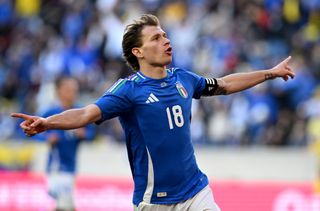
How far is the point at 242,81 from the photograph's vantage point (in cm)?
859

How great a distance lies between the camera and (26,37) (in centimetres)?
2367

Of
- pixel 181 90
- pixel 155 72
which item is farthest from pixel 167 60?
pixel 181 90

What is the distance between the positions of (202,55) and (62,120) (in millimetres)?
13098

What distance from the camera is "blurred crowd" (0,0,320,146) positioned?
18453 millimetres

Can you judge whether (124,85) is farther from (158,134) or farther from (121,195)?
(121,195)

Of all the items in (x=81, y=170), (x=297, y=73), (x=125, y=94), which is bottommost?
(x=81, y=170)

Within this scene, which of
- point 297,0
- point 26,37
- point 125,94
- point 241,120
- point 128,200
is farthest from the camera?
point 26,37

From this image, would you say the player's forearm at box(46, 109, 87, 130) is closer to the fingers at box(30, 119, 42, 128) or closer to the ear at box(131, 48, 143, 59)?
the fingers at box(30, 119, 42, 128)

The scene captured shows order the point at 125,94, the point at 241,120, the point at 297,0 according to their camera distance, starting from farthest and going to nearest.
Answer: the point at 297,0
the point at 241,120
the point at 125,94

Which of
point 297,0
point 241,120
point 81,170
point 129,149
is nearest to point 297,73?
point 241,120

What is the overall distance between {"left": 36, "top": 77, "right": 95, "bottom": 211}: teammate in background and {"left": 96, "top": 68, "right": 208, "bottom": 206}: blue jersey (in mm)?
5311

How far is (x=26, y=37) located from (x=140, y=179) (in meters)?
16.1

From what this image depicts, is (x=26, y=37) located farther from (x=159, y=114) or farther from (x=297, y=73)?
(x=159, y=114)

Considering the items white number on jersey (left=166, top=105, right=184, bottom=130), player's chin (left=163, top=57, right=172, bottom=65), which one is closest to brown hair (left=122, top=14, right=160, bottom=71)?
player's chin (left=163, top=57, right=172, bottom=65)
